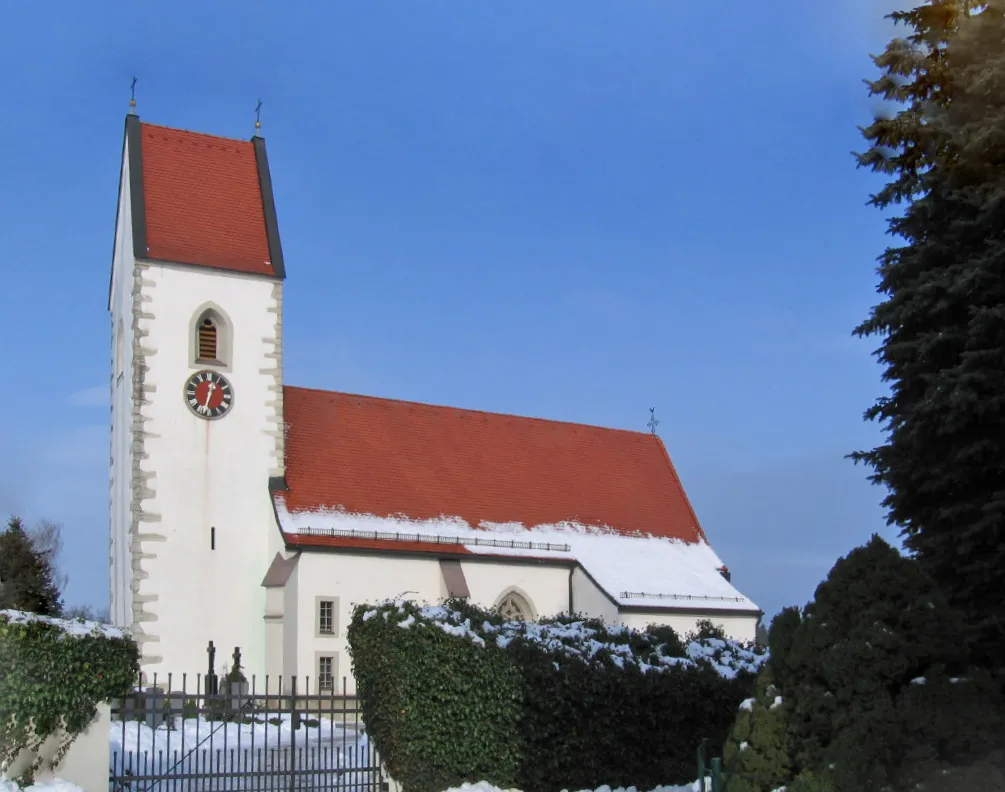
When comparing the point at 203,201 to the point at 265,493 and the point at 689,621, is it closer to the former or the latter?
the point at 265,493

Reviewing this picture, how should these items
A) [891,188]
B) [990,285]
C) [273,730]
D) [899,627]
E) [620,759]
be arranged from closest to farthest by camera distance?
[899,627], [620,759], [990,285], [891,188], [273,730]

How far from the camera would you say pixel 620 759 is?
1462 cm

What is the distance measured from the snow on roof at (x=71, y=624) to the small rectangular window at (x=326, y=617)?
15.4 m

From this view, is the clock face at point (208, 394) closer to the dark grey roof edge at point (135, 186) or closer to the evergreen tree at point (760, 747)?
the dark grey roof edge at point (135, 186)

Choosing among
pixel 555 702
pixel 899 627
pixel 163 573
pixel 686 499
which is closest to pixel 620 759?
pixel 555 702

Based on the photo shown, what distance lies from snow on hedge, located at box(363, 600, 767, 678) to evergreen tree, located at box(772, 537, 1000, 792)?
4.05m

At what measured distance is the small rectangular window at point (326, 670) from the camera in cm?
2795

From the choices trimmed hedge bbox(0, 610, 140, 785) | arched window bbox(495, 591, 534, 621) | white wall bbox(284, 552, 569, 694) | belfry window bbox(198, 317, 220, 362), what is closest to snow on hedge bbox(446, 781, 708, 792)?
trimmed hedge bbox(0, 610, 140, 785)

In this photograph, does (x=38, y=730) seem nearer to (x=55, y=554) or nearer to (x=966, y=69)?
(x=966, y=69)

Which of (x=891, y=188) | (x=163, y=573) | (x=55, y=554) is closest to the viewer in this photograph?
(x=891, y=188)

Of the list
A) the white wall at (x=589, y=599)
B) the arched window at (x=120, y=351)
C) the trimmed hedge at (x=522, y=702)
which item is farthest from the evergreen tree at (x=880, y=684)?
the arched window at (x=120, y=351)

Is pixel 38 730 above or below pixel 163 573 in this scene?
below

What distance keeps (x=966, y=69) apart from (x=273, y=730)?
46.7ft

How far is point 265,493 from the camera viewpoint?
29.5 meters
